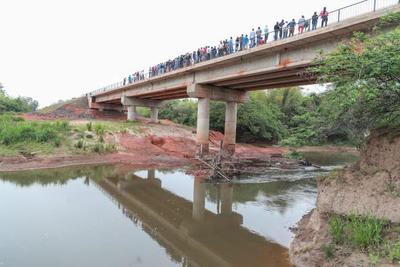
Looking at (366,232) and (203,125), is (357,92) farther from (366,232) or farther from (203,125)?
(203,125)

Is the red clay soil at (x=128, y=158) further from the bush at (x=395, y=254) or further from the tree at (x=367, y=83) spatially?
the bush at (x=395, y=254)

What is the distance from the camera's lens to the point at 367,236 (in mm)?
8875

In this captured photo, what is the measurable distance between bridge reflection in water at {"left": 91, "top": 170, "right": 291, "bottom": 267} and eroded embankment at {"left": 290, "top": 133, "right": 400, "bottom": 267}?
1276 mm

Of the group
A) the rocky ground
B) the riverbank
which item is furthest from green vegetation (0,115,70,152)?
the rocky ground

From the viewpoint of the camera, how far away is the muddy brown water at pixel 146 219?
1121 centimetres

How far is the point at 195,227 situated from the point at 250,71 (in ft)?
51.4

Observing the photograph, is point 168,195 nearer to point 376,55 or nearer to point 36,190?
point 36,190

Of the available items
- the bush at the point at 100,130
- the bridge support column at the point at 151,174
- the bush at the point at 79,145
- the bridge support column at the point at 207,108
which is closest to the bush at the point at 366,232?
the bridge support column at the point at 151,174

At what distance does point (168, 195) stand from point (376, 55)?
14283mm

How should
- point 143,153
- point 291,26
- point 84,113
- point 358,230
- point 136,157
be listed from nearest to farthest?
point 358,230 < point 291,26 < point 136,157 < point 143,153 < point 84,113

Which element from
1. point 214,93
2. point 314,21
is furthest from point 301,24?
point 214,93

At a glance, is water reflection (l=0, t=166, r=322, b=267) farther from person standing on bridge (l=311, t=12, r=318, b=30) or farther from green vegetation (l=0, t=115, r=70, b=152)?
person standing on bridge (l=311, t=12, r=318, b=30)

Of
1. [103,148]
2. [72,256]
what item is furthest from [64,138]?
[72,256]

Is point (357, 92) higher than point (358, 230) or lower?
higher
